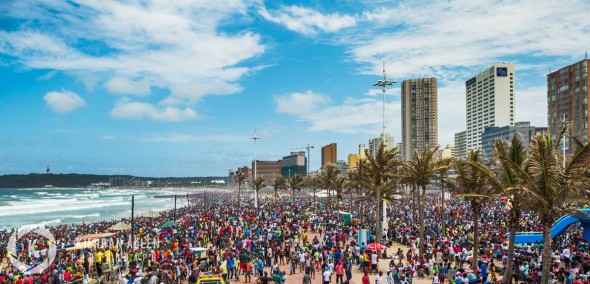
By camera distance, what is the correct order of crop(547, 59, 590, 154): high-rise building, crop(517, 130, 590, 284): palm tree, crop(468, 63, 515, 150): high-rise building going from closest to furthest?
1. crop(517, 130, 590, 284): palm tree
2. crop(547, 59, 590, 154): high-rise building
3. crop(468, 63, 515, 150): high-rise building

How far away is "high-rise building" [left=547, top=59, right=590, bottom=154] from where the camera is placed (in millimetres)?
101812

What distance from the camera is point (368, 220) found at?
4419 cm

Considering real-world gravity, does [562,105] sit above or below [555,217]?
above

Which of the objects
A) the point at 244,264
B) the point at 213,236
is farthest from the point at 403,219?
the point at 244,264

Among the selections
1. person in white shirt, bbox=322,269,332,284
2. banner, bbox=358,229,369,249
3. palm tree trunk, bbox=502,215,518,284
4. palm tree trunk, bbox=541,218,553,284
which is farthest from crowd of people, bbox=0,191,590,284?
palm tree trunk, bbox=541,218,553,284

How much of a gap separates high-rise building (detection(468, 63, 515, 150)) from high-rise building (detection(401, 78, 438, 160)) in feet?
59.2

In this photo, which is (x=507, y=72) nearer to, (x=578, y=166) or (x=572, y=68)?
(x=572, y=68)

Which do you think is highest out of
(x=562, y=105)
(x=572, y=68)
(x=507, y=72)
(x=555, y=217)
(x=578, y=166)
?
(x=507, y=72)

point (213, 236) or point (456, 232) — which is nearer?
point (456, 232)

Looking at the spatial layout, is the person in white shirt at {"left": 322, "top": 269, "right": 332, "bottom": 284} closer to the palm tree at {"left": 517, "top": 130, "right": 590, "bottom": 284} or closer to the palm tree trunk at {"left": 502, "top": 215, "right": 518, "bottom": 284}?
the palm tree trunk at {"left": 502, "top": 215, "right": 518, "bottom": 284}

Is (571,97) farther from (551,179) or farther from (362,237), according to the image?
(551,179)

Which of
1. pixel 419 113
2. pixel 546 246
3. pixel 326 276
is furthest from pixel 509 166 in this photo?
pixel 419 113

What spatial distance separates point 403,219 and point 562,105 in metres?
84.9

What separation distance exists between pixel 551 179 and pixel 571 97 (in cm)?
10855
